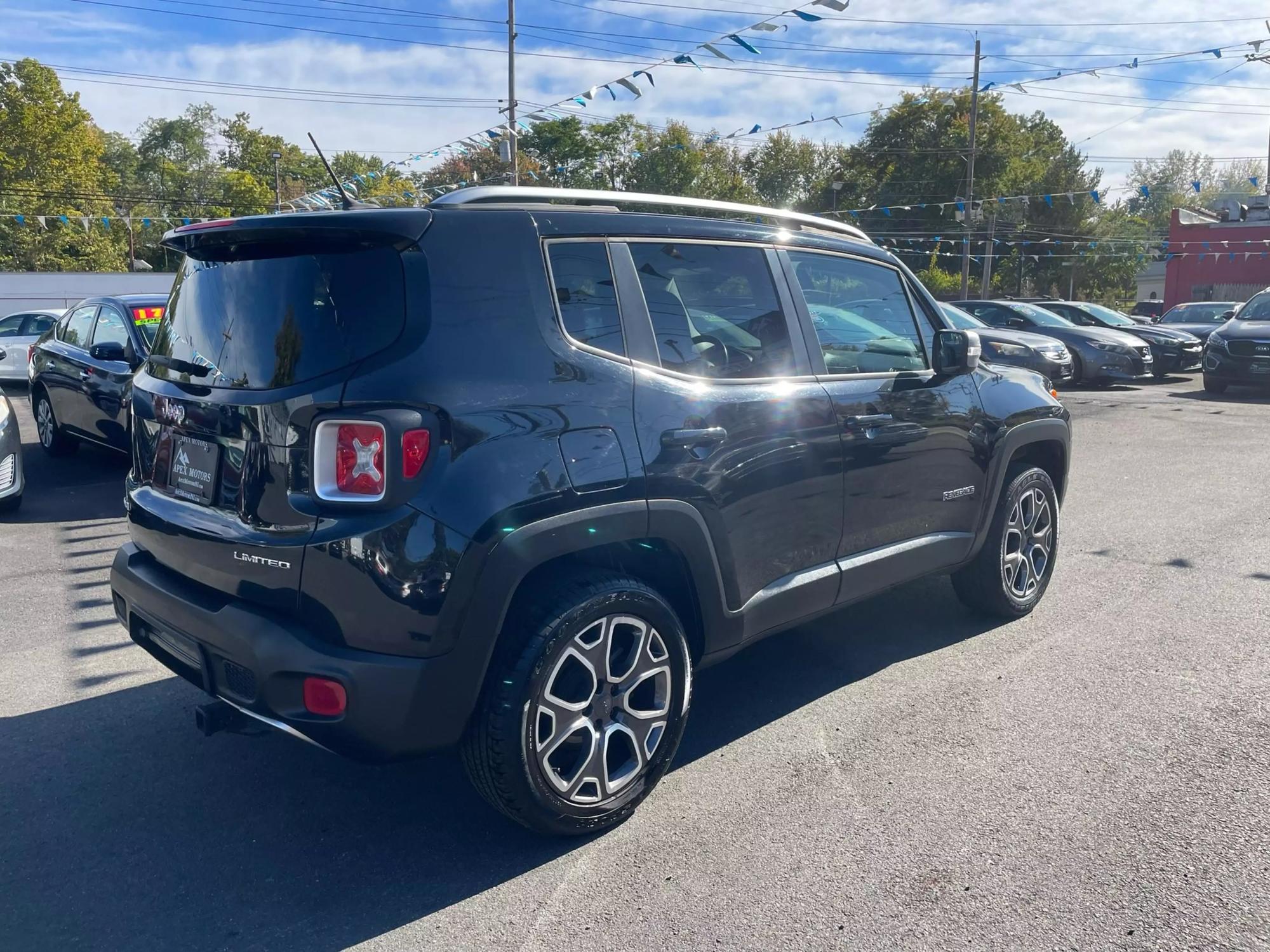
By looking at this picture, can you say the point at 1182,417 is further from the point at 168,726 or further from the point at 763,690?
the point at 168,726

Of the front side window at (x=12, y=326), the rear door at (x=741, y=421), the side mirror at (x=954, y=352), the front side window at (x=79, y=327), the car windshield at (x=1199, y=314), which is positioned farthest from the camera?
the car windshield at (x=1199, y=314)

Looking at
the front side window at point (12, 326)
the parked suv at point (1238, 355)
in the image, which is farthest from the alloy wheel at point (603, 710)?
the front side window at point (12, 326)

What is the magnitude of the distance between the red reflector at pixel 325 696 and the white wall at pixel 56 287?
29.5 meters

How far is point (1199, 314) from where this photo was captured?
2195 cm

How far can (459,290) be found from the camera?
2.87 m

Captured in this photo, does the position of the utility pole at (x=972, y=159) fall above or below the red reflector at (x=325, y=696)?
above

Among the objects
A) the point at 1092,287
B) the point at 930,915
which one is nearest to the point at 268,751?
the point at 930,915

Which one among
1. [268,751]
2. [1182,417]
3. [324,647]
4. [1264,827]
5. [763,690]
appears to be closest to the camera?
[324,647]

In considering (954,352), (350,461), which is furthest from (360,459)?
(954,352)

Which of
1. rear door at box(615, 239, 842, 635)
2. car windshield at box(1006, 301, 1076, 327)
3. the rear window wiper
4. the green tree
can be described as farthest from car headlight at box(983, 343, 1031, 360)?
the green tree

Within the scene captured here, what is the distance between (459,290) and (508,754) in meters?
1.33

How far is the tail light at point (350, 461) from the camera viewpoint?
8.78 feet

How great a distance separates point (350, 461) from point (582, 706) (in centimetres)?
102

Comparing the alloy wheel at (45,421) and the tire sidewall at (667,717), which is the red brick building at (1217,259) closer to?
the alloy wheel at (45,421)
